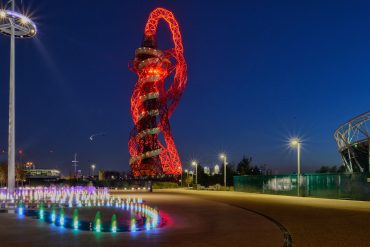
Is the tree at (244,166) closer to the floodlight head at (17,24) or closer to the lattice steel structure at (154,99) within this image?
the lattice steel structure at (154,99)

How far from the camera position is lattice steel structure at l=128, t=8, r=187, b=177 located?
67.2 meters

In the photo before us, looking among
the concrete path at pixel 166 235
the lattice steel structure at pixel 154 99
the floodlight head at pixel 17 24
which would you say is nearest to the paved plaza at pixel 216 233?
the concrete path at pixel 166 235

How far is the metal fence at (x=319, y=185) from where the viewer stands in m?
34.4

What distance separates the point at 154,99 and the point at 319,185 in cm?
3629

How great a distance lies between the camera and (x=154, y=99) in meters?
70.2

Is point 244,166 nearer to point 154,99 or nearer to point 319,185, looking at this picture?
point 154,99

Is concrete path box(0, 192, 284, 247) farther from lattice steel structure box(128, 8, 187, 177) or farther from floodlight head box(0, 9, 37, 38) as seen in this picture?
lattice steel structure box(128, 8, 187, 177)

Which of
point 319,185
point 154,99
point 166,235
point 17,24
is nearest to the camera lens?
point 166,235

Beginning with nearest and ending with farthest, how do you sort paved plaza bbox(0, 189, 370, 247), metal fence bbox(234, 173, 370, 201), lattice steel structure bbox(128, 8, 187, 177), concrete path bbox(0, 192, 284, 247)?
1. concrete path bbox(0, 192, 284, 247)
2. paved plaza bbox(0, 189, 370, 247)
3. metal fence bbox(234, 173, 370, 201)
4. lattice steel structure bbox(128, 8, 187, 177)

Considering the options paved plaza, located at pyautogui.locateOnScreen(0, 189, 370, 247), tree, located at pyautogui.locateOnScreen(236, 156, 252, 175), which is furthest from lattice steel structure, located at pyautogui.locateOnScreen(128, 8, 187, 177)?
paved plaza, located at pyautogui.locateOnScreen(0, 189, 370, 247)

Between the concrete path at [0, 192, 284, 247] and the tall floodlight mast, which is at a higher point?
the tall floodlight mast

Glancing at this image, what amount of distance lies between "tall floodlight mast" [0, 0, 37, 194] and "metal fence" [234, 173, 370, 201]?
24.3m

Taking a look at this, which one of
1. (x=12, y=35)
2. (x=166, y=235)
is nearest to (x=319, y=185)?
(x=12, y=35)

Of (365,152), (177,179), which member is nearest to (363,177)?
(365,152)
